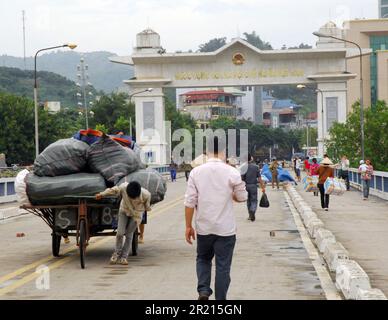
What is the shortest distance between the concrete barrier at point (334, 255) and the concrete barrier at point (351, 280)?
105 centimetres

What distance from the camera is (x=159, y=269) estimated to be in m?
14.4

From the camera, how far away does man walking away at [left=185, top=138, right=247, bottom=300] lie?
1008 centimetres

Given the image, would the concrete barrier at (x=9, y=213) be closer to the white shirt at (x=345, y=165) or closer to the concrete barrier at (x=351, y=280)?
the concrete barrier at (x=351, y=280)

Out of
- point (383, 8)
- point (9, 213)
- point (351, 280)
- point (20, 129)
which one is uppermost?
point (383, 8)

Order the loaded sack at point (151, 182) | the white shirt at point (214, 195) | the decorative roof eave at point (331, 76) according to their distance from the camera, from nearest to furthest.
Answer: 1. the white shirt at point (214, 195)
2. the loaded sack at point (151, 182)
3. the decorative roof eave at point (331, 76)

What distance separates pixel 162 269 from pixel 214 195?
4.50 metres

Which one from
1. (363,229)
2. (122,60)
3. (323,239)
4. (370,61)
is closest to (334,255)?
(323,239)

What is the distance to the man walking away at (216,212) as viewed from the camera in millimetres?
10078

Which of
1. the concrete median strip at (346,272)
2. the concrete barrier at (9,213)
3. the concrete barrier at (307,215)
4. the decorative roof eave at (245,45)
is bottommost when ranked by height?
the concrete barrier at (9,213)

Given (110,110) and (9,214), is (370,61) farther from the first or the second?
(9,214)

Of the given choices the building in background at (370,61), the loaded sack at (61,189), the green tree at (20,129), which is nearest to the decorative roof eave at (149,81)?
the green tree at (20,129)

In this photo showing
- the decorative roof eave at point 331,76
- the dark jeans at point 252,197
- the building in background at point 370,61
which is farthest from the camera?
Result: the building in background at point 370,61
